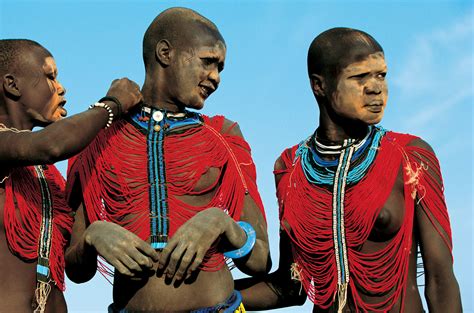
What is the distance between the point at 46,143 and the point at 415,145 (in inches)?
118

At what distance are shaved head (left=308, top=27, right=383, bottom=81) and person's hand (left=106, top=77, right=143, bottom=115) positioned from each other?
5.37 feet

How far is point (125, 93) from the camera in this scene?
248 inches

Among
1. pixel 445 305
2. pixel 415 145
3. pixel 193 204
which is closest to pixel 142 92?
pixel 193 204

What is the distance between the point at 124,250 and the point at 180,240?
0.37 m

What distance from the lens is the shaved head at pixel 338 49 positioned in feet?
23.1

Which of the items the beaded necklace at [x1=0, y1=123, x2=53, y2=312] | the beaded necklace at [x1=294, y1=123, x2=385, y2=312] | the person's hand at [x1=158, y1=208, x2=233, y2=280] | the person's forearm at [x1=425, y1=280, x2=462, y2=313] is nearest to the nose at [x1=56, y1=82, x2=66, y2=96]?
the beaded necklace at [x1=0, y1=123, x2=53, y2=312]

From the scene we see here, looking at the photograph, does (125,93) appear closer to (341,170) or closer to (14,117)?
(14,117)

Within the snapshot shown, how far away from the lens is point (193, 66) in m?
6.46

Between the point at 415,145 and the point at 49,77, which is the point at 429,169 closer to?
the point at 415,145

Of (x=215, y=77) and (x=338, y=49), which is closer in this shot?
(x=215, y=77)

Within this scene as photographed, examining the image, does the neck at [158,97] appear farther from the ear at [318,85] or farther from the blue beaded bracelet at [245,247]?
the ear at [318,85]

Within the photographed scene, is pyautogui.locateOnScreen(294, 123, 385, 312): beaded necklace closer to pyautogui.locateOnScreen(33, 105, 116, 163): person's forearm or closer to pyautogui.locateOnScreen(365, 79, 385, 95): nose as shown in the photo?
pyautogui.locateOnScreen(365, 79, 385, 95): nose

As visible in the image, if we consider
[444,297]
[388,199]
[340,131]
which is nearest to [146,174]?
[340,131]

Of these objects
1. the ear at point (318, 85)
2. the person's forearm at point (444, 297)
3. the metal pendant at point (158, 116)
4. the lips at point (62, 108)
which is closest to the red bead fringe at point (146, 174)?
the metal pendant at point (158, 116)
